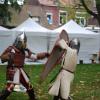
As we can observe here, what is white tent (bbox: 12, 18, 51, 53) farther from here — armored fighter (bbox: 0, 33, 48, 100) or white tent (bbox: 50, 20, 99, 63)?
armored fighter (bbox: 0, 33, 48, 100)

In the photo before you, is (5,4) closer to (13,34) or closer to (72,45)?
(13,34)

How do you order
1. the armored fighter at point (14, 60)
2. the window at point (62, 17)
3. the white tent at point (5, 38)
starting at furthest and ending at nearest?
1. the window at point (62, 17)
2. the white tent at point (5, 38)
3. the armored fighter at point (14, 60)

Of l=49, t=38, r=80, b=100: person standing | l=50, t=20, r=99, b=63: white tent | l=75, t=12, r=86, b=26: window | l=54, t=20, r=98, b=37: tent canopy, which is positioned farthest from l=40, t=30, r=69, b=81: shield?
l=75, t=12, r=86, b=26: window

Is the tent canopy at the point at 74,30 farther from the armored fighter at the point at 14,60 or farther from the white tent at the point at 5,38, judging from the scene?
the armored fighter at the point at 14,60

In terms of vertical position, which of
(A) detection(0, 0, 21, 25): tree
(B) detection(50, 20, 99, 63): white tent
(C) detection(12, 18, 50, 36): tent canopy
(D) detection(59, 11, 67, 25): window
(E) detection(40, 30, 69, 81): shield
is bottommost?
(D) detection(59, 11, 67, 25): window

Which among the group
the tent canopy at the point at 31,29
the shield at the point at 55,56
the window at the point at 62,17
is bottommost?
the window at the point at 62,17

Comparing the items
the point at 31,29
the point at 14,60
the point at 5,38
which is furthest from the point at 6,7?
the point at 14,60

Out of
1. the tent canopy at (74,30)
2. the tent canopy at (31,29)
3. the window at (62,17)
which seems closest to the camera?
the tent canopy at (31,29)

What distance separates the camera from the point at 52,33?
1189 inches

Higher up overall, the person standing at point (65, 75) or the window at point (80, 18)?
the person standing at point (65, 75)

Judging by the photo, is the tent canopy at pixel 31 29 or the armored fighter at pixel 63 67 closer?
the armored fighter at pixel 63 67

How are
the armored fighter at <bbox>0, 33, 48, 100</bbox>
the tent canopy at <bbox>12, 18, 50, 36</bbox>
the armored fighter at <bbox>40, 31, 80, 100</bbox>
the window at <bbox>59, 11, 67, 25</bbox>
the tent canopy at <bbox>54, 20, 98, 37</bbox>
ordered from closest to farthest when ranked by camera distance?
A: 1. the armored fighter at <bbox>40, 31, 80, 100</bbox>
2. the armored fighter at <bbox>0, 33, 48, 100</bbox>
3. the tent canopy at <bbox>12, 18, 50, 36</bbox>
4. the tent canopy at <bbox>54, 20, 98, 37</bbox>
5. the window at <bbox>59, 11, 67, 25</bbox>

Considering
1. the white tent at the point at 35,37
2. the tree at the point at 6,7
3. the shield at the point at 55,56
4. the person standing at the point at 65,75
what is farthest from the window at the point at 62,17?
the person standing at the point at 65,75

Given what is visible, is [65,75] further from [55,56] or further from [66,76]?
[55,56]
